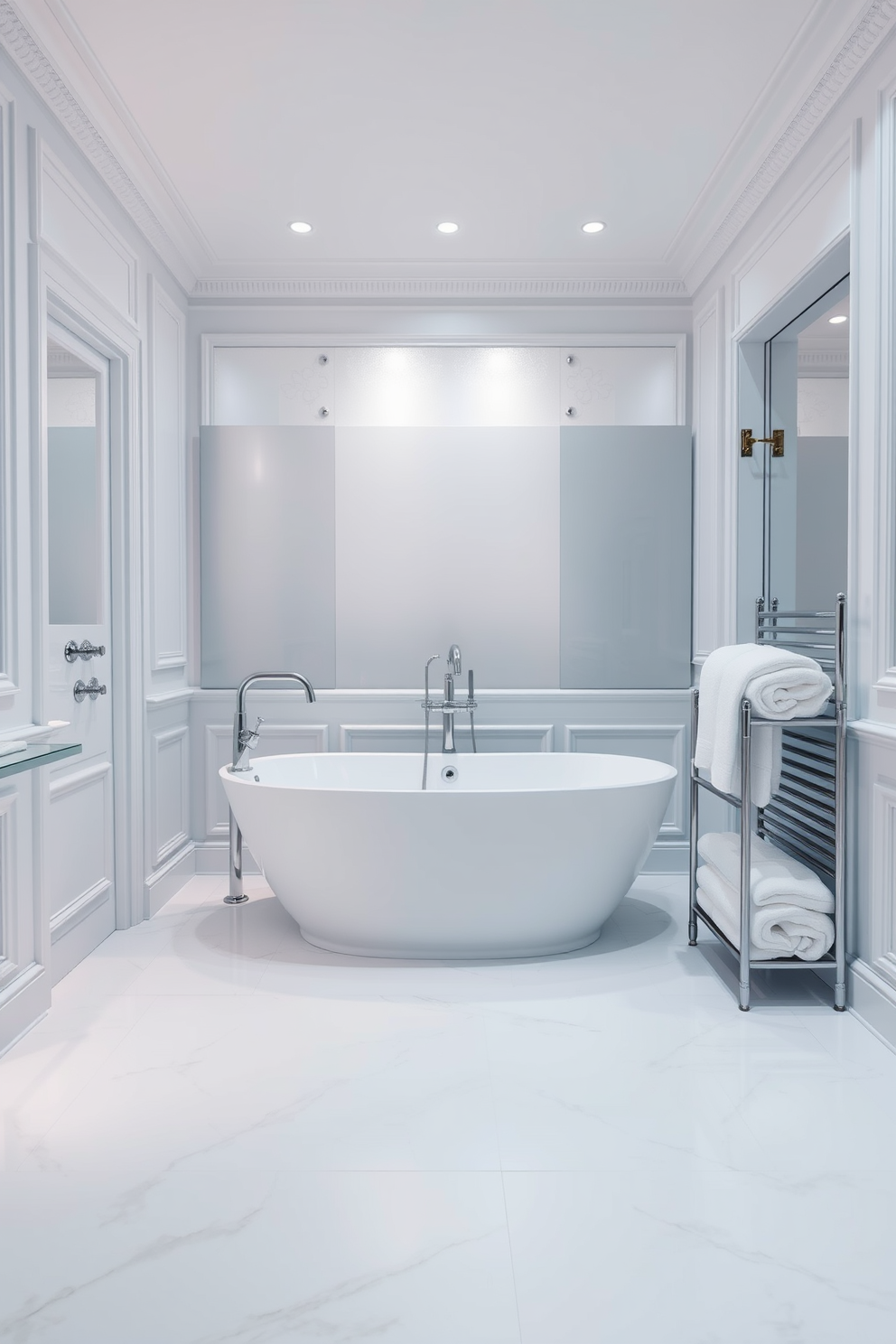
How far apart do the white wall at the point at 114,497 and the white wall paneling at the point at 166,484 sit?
0.01 meters

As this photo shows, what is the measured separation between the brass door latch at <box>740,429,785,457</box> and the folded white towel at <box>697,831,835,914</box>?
1417 mm

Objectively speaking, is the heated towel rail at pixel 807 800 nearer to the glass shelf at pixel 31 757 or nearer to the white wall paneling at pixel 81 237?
the glass shelf at pixel 31 757

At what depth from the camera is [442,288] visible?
385cm

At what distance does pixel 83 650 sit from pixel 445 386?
1.93 m

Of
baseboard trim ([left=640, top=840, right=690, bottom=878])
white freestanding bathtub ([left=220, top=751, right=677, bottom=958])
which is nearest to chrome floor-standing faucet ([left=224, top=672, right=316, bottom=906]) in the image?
white freestanding bathtub ([left=220, top=751, right=677, bottom=958])

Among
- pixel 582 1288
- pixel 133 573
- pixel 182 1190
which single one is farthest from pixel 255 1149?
pixel 133 573

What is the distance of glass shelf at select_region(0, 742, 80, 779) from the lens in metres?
1.72

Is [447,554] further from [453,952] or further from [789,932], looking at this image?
[789,932]

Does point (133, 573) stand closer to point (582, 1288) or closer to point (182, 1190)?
point (182, 1190)

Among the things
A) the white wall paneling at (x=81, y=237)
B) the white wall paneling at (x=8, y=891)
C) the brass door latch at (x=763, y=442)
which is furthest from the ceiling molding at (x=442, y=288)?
the white wall paneling at (x=8, y=891)

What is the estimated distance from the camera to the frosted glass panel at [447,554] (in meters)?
3.83

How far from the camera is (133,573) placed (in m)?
3.21

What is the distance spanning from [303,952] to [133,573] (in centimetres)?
144

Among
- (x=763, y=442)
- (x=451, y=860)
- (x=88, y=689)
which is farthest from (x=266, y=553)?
(x=763, y=442)
